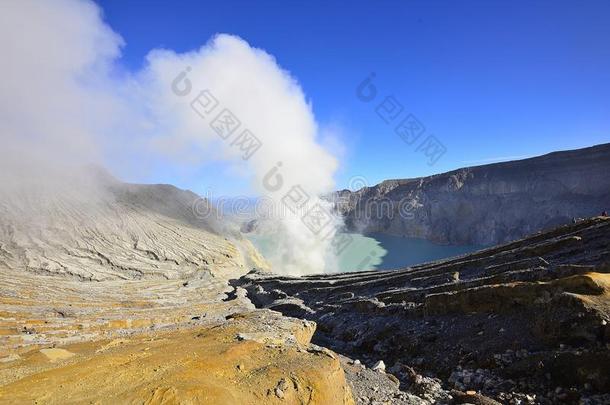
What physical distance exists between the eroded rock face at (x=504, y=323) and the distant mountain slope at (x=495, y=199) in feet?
183

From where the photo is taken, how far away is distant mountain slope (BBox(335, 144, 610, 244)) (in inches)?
2643

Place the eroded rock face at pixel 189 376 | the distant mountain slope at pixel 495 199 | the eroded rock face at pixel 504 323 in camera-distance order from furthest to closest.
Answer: the distant mountain slope at pixel 495 199 < the eroded rock face at pixel 504 323 < the eroded rock face at pixel 189 376

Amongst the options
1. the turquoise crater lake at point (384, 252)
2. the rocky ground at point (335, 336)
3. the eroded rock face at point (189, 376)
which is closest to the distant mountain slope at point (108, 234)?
the rocky ground at point (335, 336)

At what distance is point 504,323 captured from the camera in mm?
13297

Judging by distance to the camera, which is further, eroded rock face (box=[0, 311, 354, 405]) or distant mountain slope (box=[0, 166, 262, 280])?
distant mountain slope (box=[0, 166, 262, 280])

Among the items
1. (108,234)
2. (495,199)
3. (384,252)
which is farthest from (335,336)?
(495,199)

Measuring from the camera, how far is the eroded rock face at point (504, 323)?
1004 cm

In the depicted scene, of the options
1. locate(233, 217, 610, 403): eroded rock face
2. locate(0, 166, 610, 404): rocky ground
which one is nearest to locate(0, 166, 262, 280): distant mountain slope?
locate(0, 166, 610, 404): rocky ground

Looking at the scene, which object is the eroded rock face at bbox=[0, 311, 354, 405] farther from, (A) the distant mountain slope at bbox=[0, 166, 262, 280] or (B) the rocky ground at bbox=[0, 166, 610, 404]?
(A) the distant mountain slope at bbox=[0, 166, 262, 280]

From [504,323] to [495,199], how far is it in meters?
74.8

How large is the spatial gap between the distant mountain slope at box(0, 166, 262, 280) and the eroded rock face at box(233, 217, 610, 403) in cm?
3002

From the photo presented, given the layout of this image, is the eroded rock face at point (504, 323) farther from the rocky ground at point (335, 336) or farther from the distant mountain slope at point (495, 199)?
the distant mountain slope at point (495, 199)

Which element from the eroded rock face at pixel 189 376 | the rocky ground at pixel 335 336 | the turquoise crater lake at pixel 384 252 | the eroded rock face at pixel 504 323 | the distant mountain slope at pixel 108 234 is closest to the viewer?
the eroded rock face at pixel 189 376

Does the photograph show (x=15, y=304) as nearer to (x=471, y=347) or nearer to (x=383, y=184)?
(x=471, y=347)
